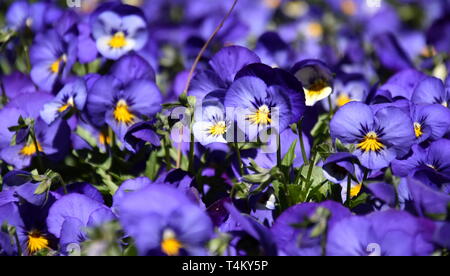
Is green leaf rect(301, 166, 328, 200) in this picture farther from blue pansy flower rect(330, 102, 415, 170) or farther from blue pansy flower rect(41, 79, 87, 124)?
blue pansy flower rect(41, 79, 87, 124)

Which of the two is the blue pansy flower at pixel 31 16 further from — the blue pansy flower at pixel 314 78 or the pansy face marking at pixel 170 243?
the pansy face marking at pixel 170 243

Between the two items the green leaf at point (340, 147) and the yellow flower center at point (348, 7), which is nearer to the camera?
the green leaf at point (340, 147)

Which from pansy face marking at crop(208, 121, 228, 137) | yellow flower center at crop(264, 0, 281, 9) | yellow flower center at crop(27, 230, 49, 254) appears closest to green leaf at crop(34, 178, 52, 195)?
yellow flower center at crop(27, 230, 49, 254)

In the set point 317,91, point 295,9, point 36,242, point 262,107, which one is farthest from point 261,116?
point 295,9

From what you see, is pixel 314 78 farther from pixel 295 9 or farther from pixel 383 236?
pixel 295 9

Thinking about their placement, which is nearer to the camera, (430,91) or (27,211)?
(27,211)

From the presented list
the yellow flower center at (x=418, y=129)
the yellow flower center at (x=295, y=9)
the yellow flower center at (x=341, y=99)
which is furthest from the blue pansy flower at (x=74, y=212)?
the yellow flower center at (x=295, y=9)
